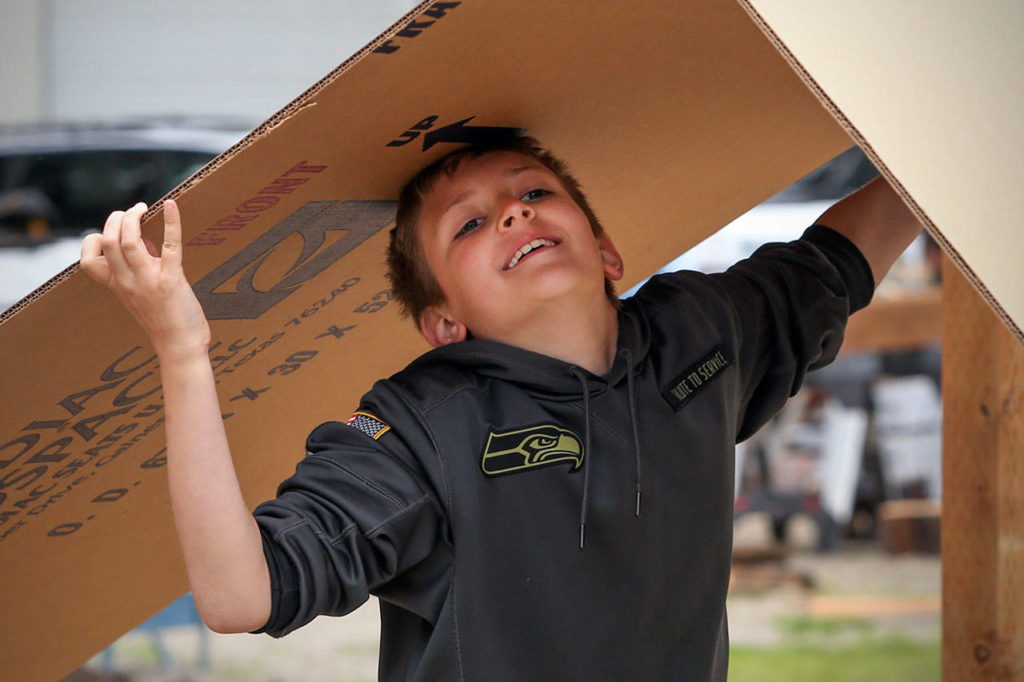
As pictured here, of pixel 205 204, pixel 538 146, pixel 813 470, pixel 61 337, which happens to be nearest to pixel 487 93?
pixel 538 146

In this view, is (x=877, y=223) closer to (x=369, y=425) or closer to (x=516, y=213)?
(x=516, y=213)

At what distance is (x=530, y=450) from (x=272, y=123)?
1.15 feet

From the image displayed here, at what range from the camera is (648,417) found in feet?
3.53

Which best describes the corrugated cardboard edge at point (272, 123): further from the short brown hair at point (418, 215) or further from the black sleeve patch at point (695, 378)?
the black sleeve patch at point (695, 378)

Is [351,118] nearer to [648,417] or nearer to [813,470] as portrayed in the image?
[648,417]

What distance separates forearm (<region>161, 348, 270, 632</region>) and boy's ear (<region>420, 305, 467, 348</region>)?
348mm

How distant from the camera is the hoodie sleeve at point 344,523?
85 centimetres

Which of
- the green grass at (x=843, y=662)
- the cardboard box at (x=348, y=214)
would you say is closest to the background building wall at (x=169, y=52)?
the green grass at (x=843, y=662)

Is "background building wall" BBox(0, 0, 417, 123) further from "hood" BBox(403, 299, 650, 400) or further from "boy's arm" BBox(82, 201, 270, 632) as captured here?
"boy's arm" BBox(82, 201, 270, 632)

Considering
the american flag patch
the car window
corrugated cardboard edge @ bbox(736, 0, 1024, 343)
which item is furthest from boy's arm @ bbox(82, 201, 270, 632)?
the car window

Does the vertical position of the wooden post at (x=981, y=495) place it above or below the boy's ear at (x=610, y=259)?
below

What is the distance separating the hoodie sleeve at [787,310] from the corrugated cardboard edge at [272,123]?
1.70ft

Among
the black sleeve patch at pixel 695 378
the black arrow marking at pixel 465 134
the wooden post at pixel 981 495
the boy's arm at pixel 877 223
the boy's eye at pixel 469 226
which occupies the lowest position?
the wooden post at pixel 981 495

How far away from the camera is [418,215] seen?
1139mm
